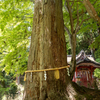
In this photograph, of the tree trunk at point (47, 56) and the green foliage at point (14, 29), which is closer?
the tree trunk at point (47, 56)

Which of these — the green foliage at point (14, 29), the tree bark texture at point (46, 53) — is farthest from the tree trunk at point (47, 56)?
the green foliage at point (14, 29)

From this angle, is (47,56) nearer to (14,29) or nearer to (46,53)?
(46,53)

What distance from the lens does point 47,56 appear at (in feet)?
4.93

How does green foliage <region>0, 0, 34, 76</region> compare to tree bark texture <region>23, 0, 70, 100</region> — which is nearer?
tree bark texture <region>23, 0, 70, 100</region>

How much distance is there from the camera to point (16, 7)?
136 inches

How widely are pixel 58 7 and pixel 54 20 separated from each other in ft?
1.26

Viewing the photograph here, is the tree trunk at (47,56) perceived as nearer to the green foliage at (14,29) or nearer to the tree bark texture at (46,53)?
the tree bark texture at (46,53)

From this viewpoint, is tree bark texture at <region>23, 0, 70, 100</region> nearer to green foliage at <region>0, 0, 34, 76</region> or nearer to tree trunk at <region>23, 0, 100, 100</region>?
tree trunk at <region>23, 0, 100, 100</region>

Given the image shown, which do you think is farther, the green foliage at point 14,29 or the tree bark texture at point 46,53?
the green foliage at point 14,29

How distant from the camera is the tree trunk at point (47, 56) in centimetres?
140

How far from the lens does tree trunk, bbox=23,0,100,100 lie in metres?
1.40

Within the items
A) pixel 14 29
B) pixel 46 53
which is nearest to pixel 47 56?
pixel 46 53

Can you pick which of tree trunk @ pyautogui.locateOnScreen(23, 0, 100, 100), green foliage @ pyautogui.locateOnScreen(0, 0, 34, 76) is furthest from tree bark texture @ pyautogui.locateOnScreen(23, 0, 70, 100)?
green foliage @ pyautogui.locateOnScreen(0, 0, 34, 76)

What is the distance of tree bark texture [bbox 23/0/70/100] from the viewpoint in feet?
4.60
